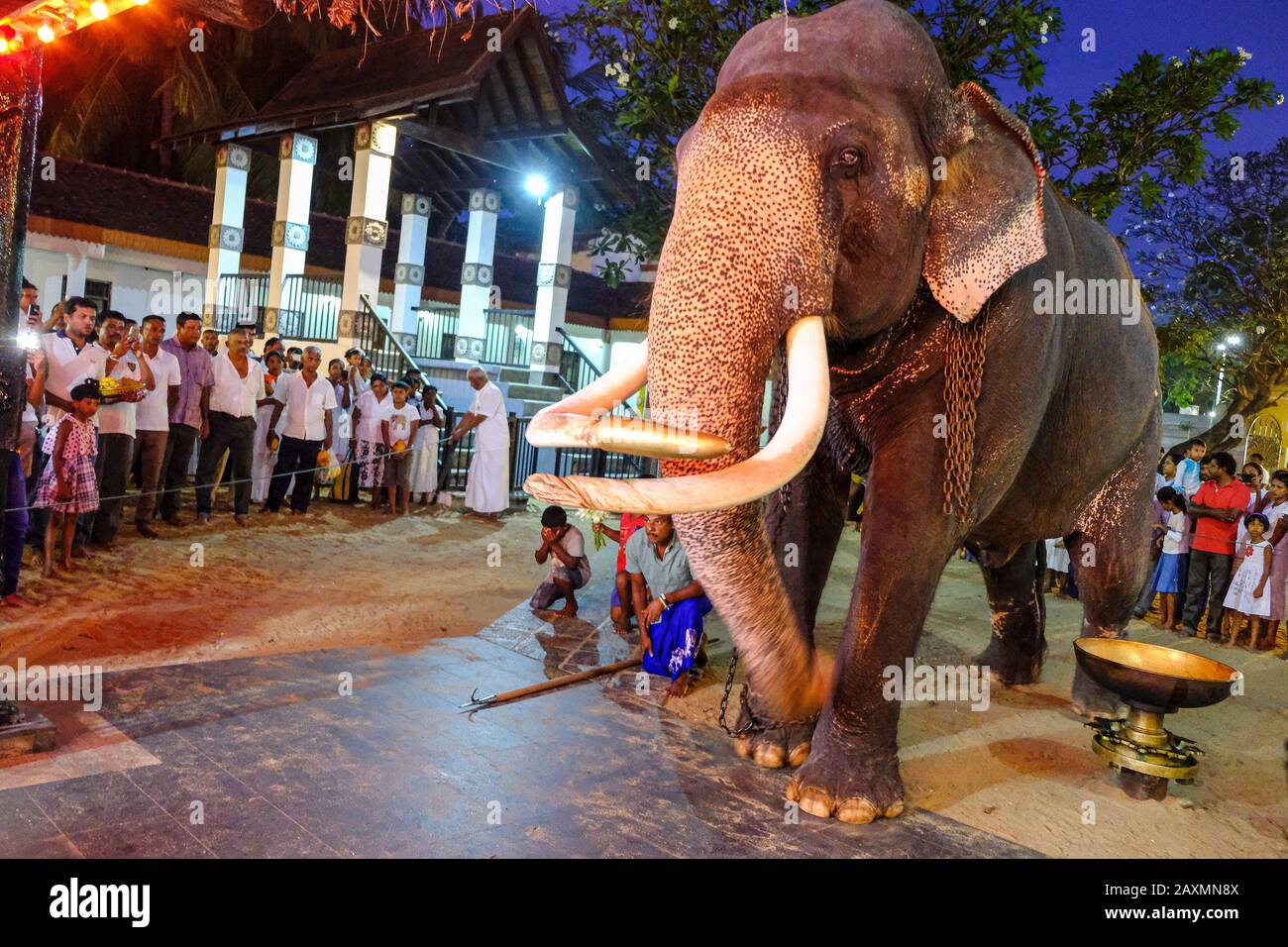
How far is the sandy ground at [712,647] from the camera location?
174 inches

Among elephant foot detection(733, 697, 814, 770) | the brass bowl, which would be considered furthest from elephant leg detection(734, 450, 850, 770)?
the brass bowl

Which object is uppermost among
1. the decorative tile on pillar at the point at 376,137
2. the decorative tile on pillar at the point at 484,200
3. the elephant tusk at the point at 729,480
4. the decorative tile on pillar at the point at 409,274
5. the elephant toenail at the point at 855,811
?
the decorative tile on pillar at the point at 376,137

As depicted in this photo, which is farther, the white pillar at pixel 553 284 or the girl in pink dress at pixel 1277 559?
the white pillar at pixel 553 284

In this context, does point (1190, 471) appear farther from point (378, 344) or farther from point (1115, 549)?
point (378, 344)

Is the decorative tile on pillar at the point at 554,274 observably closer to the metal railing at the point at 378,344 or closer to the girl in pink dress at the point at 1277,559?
the metal railing at the point at 378,344

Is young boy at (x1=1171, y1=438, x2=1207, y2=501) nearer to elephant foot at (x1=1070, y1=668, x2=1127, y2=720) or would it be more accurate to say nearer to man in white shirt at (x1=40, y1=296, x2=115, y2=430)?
elephant foot at (x1=1070, y1=668, x2=1127, y2=720)

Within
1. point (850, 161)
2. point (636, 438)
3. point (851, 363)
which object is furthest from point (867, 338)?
point (636, 438)

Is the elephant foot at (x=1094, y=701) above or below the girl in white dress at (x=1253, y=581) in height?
below

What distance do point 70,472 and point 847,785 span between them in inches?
236

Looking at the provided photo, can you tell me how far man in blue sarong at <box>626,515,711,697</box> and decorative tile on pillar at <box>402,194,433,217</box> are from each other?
48.4 ft

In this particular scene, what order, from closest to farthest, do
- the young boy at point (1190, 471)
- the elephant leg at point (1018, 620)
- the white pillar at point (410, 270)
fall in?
the elephant leg at point (1018, 620) < the young boy at point (1190, 471) < the white pillar at point (410, 270)

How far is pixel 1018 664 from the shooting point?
21.7 ft

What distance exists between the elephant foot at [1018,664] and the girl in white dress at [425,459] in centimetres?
817

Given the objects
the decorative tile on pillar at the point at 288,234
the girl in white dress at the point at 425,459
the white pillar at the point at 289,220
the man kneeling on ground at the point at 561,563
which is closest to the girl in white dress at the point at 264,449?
the girl in white dress at the point at 425,459
